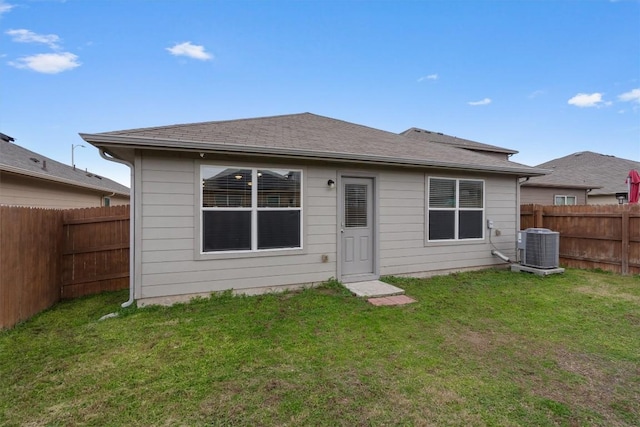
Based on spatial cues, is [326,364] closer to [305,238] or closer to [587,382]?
[587,382]

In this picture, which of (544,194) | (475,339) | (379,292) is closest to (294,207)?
(379,292)

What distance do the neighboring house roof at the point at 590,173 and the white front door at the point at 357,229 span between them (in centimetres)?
958

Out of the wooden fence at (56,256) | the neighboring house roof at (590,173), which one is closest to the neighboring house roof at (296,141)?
the wooden fence at (56,256)

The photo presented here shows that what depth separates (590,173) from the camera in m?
16.0

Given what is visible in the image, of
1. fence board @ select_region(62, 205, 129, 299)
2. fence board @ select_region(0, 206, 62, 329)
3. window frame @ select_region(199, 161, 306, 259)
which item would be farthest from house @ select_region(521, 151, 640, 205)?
fence board @ select_region(0, 206, 62, 329)

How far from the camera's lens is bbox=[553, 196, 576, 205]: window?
13153 mm

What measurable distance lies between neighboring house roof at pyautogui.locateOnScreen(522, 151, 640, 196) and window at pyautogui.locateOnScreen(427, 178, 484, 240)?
22.8ft

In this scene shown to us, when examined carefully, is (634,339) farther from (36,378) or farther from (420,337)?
(36,378)

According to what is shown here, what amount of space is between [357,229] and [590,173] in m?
17.5

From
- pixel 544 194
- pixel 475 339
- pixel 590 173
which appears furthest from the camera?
pixel 590 173

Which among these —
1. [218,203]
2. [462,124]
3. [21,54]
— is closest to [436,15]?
[462,124]

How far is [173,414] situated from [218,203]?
3.15 m

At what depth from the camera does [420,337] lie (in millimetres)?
3414

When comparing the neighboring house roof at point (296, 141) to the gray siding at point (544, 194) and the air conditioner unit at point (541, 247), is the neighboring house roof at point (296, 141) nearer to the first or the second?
the air conditioner unit at point (541, 247)
